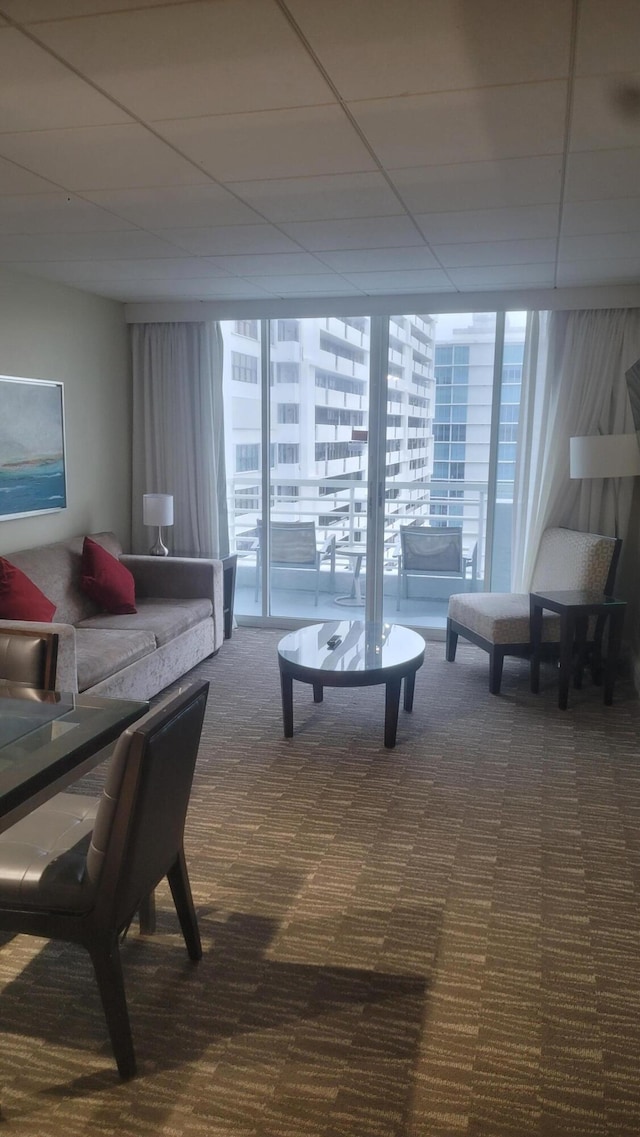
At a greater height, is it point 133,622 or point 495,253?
point 495,253

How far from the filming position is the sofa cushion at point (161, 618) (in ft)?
15.1

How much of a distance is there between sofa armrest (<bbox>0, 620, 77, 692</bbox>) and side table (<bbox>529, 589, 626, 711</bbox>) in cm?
263

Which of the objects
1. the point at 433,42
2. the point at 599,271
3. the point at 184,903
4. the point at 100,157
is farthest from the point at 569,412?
the point at 184,903

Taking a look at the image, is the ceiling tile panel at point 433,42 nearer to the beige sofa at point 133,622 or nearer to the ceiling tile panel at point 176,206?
the ceiling tile panel at point 176,206

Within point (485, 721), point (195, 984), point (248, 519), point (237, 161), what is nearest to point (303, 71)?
point (237, 161)

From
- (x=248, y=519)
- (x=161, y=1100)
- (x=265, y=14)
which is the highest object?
(x=265, y=14)

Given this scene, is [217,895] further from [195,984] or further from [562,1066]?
[562,1066]

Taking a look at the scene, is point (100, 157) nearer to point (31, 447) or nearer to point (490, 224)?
point (490, 224)

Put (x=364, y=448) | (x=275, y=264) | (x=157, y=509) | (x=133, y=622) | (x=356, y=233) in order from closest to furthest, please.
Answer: (x=356, y=233) → (x=275, y=264) → (x=133, y=622) → (x=157, y=509) → (x=364, y=448)

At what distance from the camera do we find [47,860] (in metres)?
1.95

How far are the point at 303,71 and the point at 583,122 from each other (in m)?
0.88

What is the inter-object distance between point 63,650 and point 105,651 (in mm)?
561

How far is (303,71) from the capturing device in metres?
2.02

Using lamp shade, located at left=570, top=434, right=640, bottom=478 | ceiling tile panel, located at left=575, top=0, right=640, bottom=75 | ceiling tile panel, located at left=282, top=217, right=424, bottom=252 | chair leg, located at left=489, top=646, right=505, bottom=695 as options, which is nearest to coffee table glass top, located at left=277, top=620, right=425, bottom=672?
chair leg, located at left=489, top=646, right=505, bottom=695
